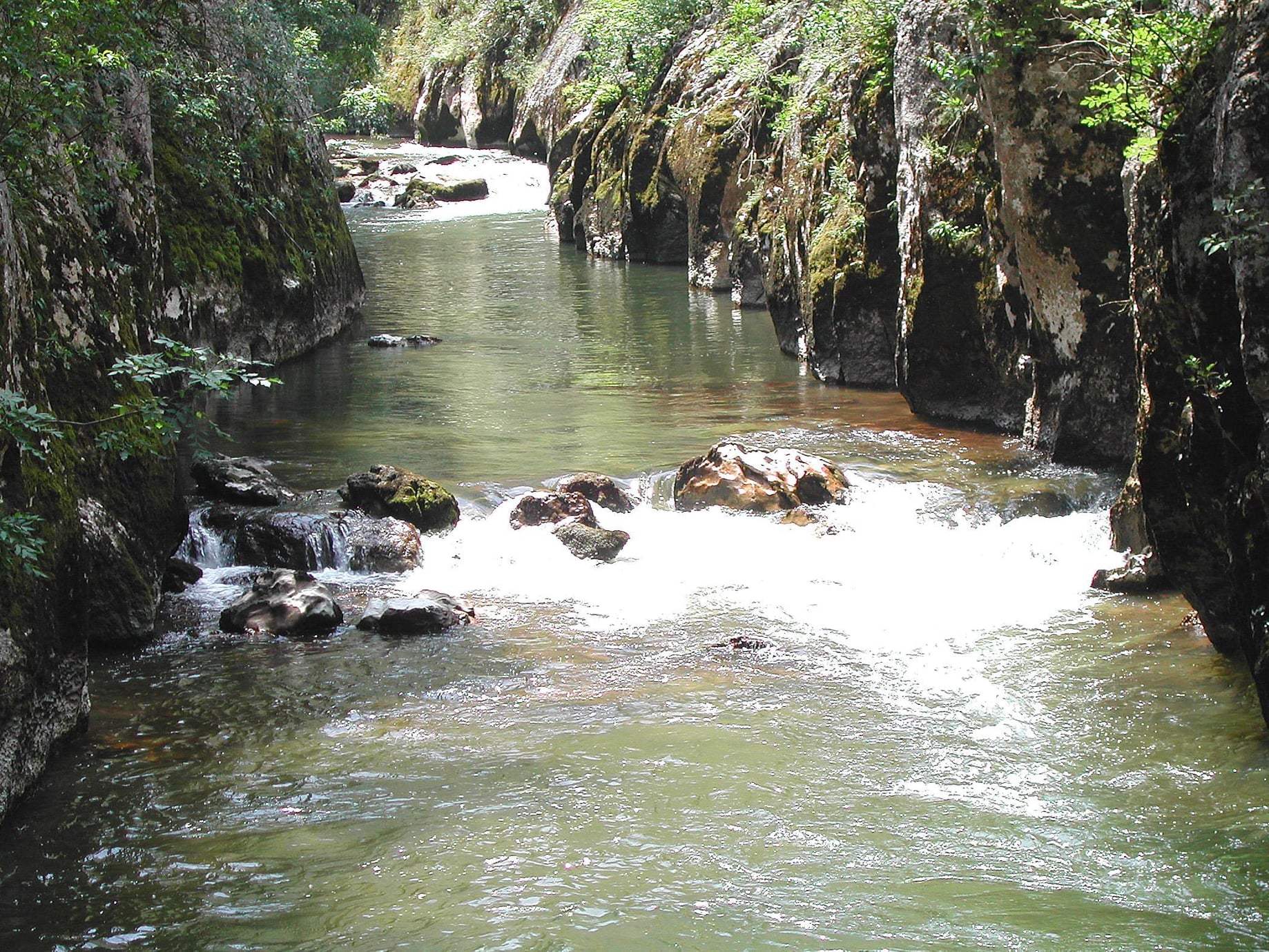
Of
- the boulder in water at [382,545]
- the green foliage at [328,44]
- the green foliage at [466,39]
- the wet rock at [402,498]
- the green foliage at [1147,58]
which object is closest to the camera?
the green foliage at [1147,58]

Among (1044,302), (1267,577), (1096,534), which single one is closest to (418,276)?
(1044,302)

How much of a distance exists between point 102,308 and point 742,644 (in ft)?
16.7

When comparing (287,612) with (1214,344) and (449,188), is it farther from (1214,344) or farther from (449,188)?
(449,188)

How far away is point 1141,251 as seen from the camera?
8023 mm

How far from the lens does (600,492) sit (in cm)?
1223

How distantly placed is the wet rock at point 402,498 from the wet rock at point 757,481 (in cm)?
225

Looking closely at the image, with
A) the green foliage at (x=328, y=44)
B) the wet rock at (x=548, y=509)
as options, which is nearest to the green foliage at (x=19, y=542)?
the wet rock at (x=548, y=509)

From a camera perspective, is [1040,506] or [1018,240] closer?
[1040,506]

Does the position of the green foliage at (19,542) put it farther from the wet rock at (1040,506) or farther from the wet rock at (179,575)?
the wet rock at (1040,506)

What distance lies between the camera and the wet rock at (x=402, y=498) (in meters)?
11.5

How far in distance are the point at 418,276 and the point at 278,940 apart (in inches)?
945

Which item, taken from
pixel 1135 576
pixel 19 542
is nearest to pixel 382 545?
pixel 19 542

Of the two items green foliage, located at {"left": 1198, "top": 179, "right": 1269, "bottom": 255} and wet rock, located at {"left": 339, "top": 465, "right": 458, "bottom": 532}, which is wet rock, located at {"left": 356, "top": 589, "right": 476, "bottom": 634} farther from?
green foliage, located at {"left": 1198, "top": 179, "right": 1269, "bottom": 255}

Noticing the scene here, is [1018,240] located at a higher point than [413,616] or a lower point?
higher
